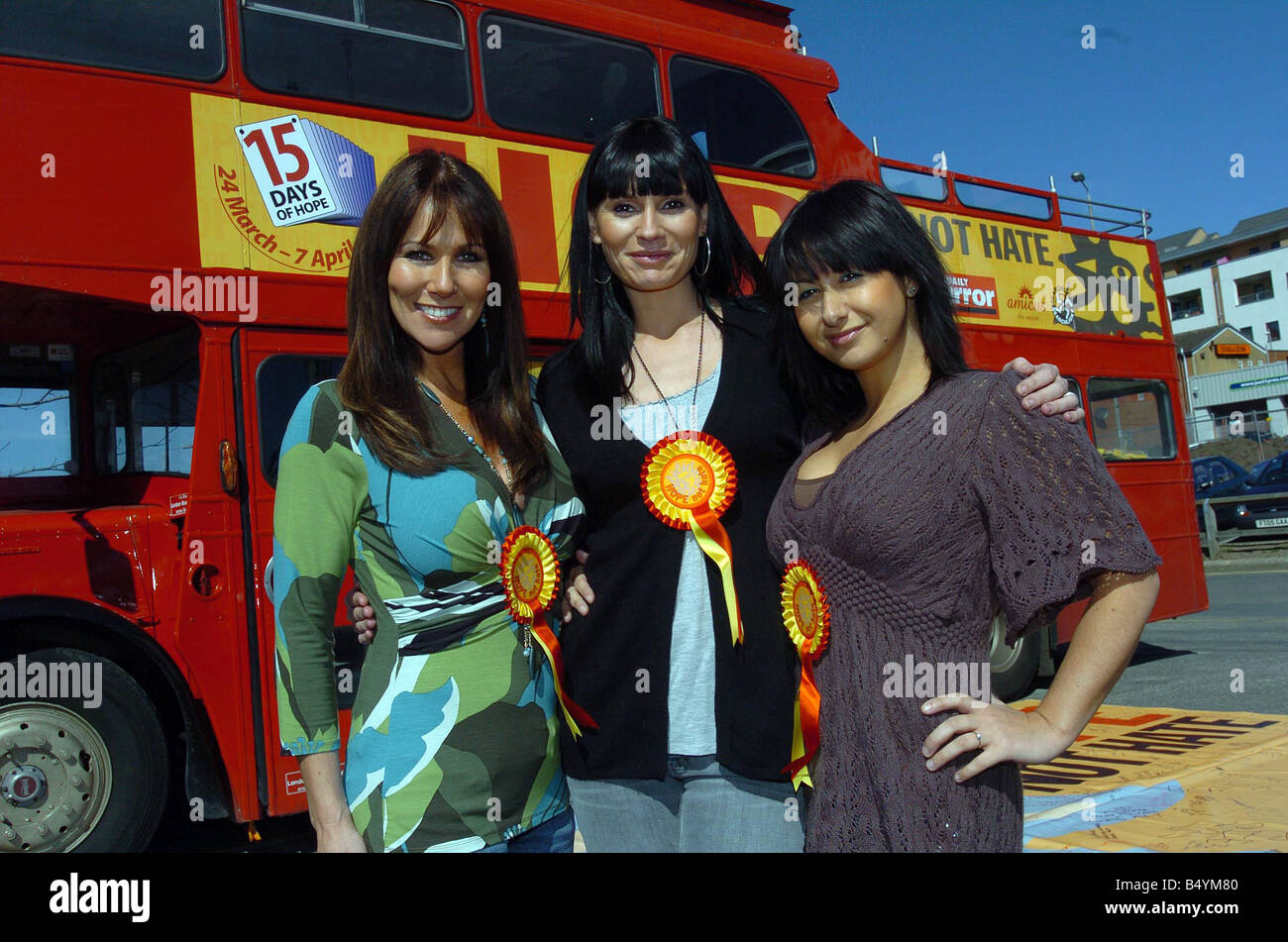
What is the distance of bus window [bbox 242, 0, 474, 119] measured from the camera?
4.48 metres

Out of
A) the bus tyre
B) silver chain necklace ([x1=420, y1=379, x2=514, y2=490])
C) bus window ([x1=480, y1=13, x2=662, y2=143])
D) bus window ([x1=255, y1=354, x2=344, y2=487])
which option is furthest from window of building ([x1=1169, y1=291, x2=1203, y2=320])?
silver chain necklace ([x1=420, y1=379, x2=514, y2=490])

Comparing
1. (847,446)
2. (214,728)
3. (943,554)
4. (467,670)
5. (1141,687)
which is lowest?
(1141,687)

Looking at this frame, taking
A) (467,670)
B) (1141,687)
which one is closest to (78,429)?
(467,670)

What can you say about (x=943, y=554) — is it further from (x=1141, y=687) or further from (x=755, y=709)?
(x=1141, y=687)

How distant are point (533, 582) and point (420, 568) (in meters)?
0.21

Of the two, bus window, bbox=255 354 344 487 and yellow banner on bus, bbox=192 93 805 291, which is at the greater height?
yellow banner on bus, bbox=192 93 805 291

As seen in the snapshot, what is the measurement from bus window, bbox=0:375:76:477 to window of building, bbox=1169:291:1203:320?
54080 mm

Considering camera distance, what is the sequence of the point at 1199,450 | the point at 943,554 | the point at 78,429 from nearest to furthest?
1. the point at 943,554
2. the point at 78,429
3. the point at 1199,450

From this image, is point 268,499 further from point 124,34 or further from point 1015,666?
point 1015,666

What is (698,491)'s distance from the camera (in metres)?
1.84

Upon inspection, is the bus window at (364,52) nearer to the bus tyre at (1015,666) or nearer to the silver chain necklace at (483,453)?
the silver chain necklace at (483,453)

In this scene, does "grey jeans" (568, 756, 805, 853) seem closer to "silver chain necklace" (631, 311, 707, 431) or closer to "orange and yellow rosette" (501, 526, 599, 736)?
"orange and yellow rosette" (501, 526, 599, 736)

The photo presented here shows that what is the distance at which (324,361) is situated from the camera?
4.50 m
